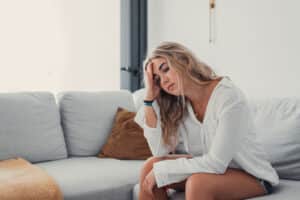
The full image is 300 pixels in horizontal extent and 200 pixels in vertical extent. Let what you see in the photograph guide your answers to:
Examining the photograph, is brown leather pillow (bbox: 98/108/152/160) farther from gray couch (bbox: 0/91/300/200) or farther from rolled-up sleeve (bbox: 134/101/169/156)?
rolled-up sleeve (bbox: 134/101/169/156)

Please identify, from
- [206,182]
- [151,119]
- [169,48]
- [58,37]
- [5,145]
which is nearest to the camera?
[206,182]

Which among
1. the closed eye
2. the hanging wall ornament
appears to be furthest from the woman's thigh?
the hanging wall ornament

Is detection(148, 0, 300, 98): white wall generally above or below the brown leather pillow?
above

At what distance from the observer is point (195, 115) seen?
1.86 meters

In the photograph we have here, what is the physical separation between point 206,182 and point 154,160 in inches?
14.0

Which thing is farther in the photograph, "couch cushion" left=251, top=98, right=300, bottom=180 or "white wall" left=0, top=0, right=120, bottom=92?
"white wall" left=0, top=0, right=120, bottom=92

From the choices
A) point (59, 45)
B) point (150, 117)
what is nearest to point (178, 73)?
point (150, 117)

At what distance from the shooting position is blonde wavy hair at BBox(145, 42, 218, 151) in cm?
178

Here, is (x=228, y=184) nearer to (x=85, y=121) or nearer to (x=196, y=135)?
(x=196, y=135)

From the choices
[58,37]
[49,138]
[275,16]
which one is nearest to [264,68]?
[275,16]

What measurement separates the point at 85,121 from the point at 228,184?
132cm

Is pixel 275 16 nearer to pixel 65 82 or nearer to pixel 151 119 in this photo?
pixel 151 119

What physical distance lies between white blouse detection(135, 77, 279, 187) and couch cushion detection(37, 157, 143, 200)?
0.40 m

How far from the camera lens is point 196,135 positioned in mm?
1858
